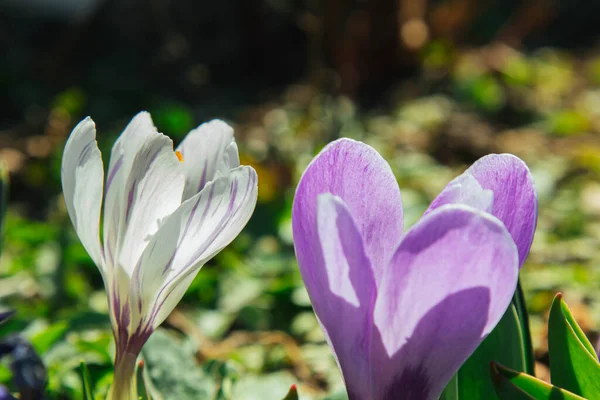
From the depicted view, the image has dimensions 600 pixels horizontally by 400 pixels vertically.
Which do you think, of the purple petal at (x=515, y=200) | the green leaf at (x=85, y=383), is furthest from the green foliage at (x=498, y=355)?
the green leaf at (x=85, y=383)

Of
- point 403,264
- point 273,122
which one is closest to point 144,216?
point 403,264

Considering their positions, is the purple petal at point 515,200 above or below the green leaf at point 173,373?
above

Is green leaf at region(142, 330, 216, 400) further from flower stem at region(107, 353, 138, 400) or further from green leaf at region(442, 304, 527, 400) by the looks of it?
green leaf at region(442, 304, 527, 400)

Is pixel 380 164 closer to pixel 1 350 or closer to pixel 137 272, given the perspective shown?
pixel 137 272

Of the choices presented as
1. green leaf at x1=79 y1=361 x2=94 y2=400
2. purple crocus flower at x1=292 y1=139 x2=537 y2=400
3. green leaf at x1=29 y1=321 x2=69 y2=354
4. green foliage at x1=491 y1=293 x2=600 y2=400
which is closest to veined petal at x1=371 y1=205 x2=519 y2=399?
purple crocus flower at x1=292 y1=139 x2=537 y2=400

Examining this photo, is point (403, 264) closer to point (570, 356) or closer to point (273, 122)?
point (570, 356)

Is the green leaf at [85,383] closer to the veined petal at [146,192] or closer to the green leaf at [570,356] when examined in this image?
the veined petal at [146,192]

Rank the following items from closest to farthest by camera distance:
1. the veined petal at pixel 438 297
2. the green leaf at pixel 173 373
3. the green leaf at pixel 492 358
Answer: the veined petal at pixel 438 297
the green leaf at pixel 492 358
the green leaf at pixel 173 373
